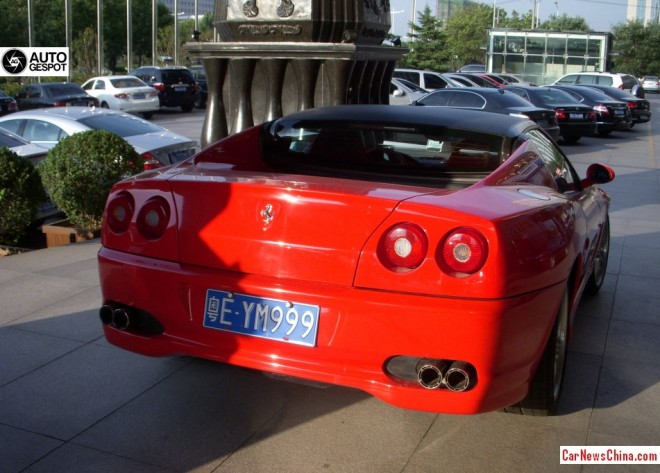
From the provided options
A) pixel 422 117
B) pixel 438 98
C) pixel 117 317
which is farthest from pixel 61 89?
pixel 117 317

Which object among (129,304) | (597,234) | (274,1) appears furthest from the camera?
(274,1)

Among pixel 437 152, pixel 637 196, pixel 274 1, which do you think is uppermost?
pixel 274 1

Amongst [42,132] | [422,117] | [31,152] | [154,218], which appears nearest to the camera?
[154,218]

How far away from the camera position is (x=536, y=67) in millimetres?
46188

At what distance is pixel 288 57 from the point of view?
8562 mm

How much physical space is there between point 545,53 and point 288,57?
131 feet

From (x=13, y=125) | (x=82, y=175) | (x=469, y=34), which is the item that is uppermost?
(x=469, y=34)

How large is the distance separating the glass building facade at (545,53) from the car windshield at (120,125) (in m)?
37.3

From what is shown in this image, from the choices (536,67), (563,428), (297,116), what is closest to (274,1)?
(297,116)

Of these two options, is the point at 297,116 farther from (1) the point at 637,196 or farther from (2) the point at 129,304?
(1) the point at 637,196

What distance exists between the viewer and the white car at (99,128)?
1054cm

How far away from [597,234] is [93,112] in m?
8.26

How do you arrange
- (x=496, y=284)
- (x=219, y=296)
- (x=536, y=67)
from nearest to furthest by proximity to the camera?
(x=496, y=284) → (x=219, y=296) → (x=536, y=67)

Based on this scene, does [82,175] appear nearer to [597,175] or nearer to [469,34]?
[597,175]
